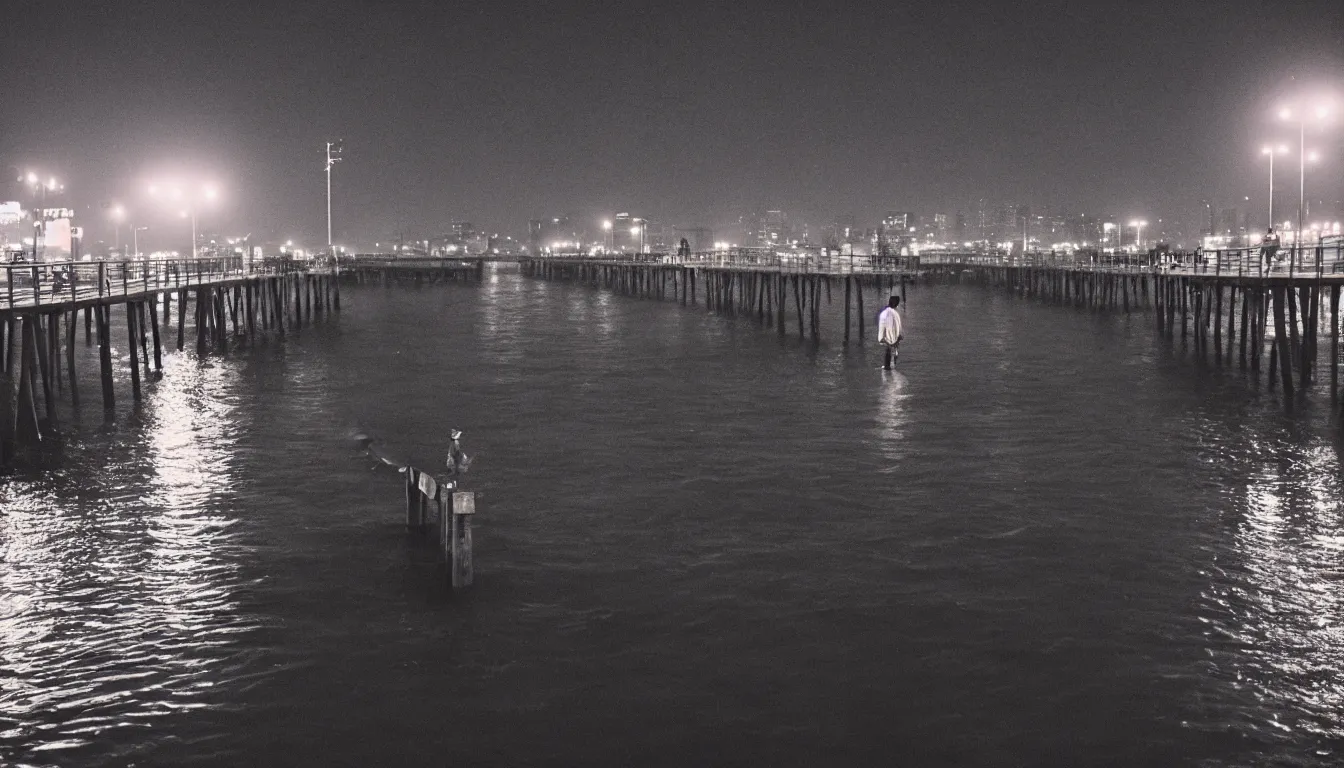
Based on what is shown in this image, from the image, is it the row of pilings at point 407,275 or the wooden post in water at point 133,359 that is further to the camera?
the row of pilings at point 407,275

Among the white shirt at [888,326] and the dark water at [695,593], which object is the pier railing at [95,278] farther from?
the white shirt at [888,326]

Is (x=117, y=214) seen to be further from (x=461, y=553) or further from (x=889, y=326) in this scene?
(x=461, y=553)

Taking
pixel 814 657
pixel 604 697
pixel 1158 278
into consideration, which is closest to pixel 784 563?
A: pixel 814 657

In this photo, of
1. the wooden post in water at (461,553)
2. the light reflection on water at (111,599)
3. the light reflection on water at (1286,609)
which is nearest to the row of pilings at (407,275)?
the light reflection on water at (111,599)

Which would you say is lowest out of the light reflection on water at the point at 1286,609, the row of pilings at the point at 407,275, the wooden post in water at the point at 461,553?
the light reflection on water at the point at 1286,609

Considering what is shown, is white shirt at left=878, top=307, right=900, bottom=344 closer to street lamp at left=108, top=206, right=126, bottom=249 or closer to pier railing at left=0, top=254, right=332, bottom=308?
pier railing at left=0, top=254, right=332, bottom=308

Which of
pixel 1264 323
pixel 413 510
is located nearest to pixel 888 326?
pixel 1264 323

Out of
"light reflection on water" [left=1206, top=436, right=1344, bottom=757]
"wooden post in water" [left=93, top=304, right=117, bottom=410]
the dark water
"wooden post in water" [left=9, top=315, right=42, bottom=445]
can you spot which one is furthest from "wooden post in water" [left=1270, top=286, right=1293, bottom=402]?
"wooden post in water" [left=93, top=304, right=117, bottom=410]
